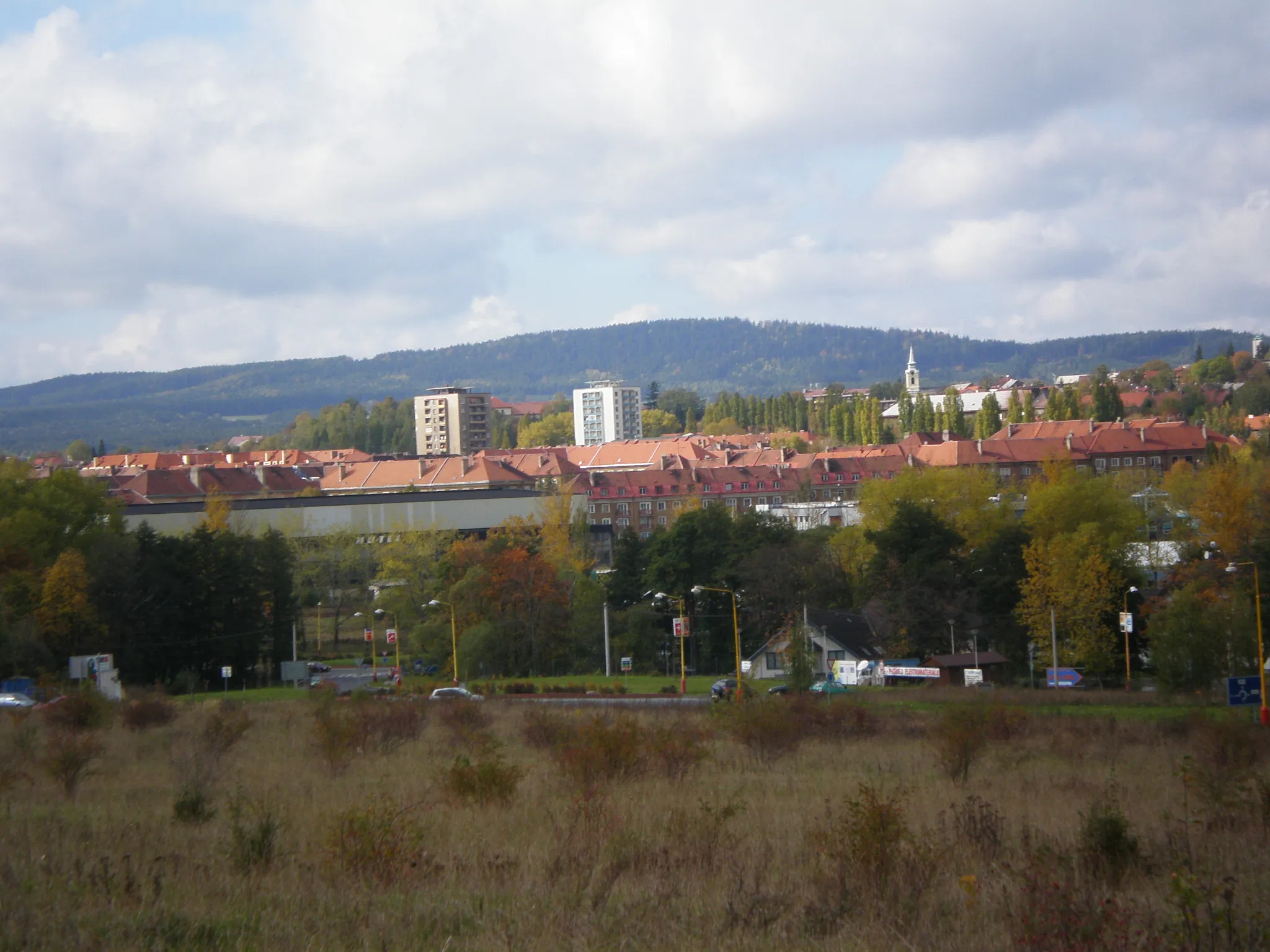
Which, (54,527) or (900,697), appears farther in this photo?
(54,527)

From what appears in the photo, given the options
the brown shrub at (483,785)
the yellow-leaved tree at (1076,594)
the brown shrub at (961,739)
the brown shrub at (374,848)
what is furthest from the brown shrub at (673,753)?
the yellow-leaved tree at (1076,594)

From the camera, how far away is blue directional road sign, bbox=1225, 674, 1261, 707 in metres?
26.5

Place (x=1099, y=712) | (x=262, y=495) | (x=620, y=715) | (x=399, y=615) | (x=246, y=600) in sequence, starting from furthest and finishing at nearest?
(x=262, y=495) → (x=399, y=615) → (x=246, y=600) → (x=1099, y=712) → (x=620, y=715)

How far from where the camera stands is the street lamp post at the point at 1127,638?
4172cm

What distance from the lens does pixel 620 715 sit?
18078 mm

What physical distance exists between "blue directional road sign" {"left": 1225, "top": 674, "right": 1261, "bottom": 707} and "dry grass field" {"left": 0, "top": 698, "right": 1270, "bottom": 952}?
257 inches

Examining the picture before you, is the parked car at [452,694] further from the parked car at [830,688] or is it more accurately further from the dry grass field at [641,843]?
the dry grass field at [641,843]

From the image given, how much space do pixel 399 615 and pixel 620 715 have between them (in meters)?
42.7

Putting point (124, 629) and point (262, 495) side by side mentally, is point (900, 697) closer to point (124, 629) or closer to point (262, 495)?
point (124, 629)

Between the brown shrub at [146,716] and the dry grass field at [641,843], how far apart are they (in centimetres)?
499

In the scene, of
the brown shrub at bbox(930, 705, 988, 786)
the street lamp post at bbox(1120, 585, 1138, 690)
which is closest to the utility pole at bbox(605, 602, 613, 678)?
the street lamp post at bbox(1120, 585, 1138, 690)

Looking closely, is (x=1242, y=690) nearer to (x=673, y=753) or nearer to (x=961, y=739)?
(x=961, y=739)

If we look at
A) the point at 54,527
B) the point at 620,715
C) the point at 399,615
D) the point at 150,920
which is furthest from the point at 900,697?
the point at 54,527

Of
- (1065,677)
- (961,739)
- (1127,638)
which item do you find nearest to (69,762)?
(961,739)
